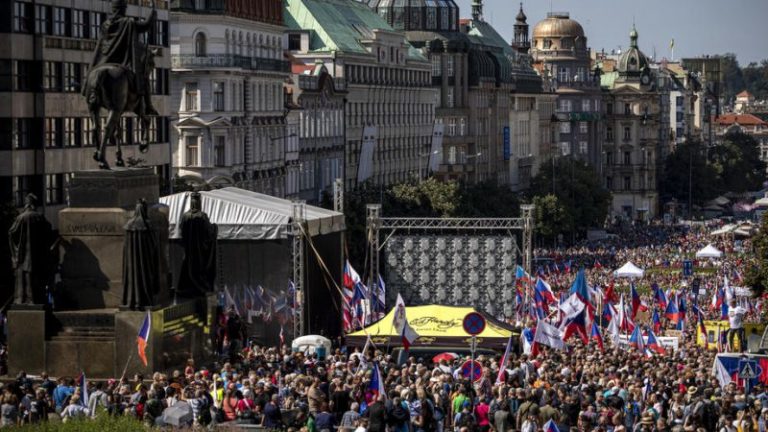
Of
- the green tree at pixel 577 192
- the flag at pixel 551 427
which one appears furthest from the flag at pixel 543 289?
the green tree at pixel 577 192

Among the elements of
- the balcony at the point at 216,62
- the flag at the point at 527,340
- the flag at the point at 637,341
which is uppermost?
the balcony at the point at 216,62

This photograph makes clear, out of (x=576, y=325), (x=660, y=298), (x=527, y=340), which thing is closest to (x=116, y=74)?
(x=527, y=340)

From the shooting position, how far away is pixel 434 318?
60062 mm

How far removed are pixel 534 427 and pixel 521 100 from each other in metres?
163

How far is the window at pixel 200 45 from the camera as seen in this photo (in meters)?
95.5

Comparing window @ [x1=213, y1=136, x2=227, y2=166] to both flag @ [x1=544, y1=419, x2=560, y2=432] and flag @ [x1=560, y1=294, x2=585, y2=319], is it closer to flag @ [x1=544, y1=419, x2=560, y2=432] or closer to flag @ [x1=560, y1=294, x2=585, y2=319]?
flag @ [x1=560, y1=294, x2=585, y2=319]

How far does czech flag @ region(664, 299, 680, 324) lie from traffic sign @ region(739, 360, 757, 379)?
28341mm

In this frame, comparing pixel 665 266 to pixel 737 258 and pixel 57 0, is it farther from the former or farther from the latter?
pixel 57 0

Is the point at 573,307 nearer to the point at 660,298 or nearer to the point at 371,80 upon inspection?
the point at 660,298

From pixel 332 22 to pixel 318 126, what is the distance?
Answer: 549 inches

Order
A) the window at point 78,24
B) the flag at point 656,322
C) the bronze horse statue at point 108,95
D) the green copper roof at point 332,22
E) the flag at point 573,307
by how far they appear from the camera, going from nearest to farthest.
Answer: the bronze horse statue at point 108,95 → the flag at point 573,307 → the window at point 78,24 → the flag at point 656,322 → the green copper roof at point 332,22

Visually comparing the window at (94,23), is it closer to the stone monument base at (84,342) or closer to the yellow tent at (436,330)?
the yellow tent at (436,330)

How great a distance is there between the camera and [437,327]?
59.8 metres

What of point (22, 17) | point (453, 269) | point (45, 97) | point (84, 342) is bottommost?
point (453, 269)
